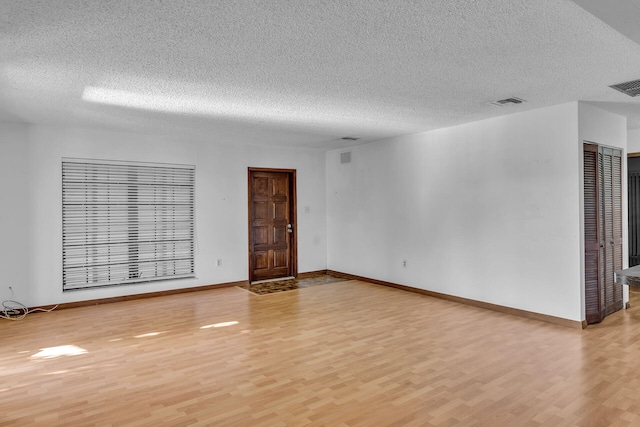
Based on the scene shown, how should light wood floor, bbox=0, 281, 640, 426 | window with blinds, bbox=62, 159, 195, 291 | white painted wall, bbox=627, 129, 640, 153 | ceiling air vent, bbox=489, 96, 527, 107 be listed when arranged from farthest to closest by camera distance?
white painted wall, bbox=627, 129, 640, 153 → window with blinds, bbox=62, 159, 195, 291 → ceiling air vent, bbox=489, 96, 527, 107 → light wood floor, bbox=0, 281, 640, 426

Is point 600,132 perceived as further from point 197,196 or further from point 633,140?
point 197,196

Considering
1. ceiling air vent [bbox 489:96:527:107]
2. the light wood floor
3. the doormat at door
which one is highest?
ceiling air vent [bbox 489:96:527:107]

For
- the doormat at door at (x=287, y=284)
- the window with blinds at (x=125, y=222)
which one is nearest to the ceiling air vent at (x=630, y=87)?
A: the doormat at door at (x=287, y=284)

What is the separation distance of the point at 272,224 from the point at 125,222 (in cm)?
249

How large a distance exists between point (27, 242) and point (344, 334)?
4261 millimetres

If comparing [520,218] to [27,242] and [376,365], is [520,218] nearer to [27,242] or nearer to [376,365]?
[376,365]

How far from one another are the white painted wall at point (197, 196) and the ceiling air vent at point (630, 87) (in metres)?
5.02

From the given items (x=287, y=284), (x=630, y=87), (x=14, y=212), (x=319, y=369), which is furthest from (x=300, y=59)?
(x=287, y=284)

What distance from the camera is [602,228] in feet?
15.4

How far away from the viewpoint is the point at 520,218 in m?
4.89

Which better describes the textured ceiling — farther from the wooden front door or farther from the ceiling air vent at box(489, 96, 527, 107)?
the wooden front door

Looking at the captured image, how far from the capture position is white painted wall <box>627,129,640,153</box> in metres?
6.10

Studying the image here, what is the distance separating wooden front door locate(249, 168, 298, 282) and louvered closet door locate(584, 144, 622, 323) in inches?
185

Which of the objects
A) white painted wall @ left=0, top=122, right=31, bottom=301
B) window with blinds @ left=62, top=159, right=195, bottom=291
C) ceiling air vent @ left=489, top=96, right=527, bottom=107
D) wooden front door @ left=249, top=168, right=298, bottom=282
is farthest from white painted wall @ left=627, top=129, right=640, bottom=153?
white painted wall @ left=0, top=122, right=31, bottom=301
